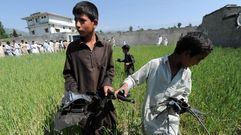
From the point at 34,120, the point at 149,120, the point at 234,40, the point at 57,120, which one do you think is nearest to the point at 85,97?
the point at 57,120

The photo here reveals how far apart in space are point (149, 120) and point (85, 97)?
42 centimetres

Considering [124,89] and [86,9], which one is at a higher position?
[86,9]

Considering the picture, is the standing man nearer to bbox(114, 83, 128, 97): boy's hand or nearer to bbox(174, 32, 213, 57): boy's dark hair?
bbox(114, 83, 128, 97): boy's hand

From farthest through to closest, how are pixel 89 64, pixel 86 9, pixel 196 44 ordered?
pixel 89 64
pixel 86 9
pixel 196 44

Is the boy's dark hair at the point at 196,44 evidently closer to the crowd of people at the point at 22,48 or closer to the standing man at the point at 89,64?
the standing man at the point at 89,64

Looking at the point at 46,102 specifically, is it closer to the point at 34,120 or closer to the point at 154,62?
the point at 34,120

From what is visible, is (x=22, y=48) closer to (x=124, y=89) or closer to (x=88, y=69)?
(x=88, y=69)

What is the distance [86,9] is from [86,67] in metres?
0.42

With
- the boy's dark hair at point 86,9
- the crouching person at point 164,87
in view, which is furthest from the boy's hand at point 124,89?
the boy's dark hair at point 86,9

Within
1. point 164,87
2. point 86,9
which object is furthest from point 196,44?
point 86,9

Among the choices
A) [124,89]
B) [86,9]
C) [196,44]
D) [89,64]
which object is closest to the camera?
[196,44]

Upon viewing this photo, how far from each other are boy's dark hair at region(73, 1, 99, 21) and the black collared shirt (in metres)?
0.21

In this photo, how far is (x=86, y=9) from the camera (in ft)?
6.31

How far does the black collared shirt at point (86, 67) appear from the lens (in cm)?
203
